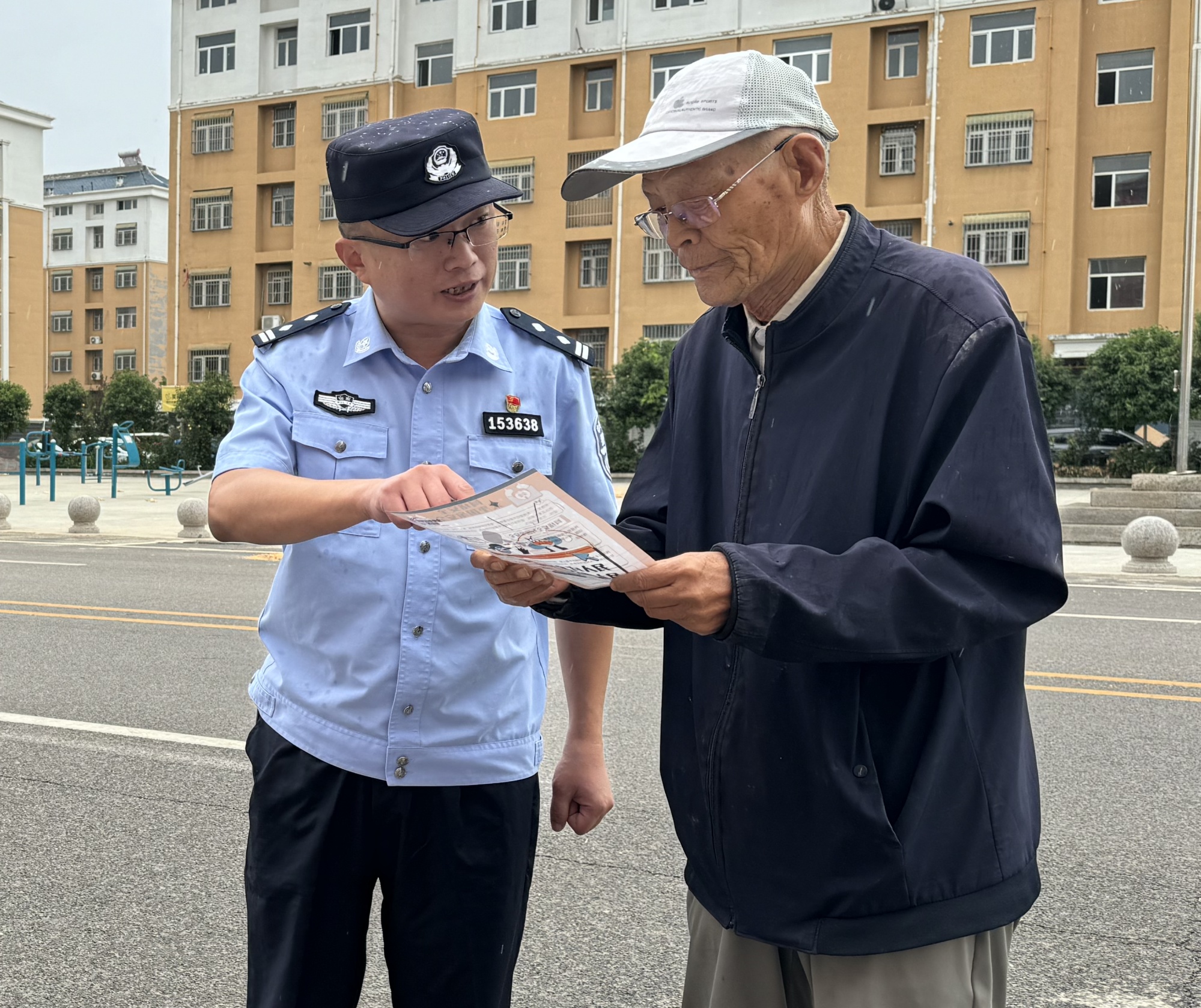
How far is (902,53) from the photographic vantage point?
35.8 m

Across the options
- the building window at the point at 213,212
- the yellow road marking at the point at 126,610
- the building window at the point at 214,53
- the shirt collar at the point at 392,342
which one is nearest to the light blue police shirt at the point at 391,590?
the shirt collar at the point at 392,342

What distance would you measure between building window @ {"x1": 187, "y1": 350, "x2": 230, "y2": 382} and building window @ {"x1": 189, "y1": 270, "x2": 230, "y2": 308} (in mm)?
1646

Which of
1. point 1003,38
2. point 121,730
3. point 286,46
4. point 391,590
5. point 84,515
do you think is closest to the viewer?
point 391,590

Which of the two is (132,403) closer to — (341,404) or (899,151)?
(899,151)

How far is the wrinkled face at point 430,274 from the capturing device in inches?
87.6

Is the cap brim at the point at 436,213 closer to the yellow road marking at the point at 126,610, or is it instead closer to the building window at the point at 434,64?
the yellow road marking at the point at 126,610

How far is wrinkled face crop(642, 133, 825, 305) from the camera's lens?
1865 mm

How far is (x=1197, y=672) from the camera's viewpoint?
7707 mm

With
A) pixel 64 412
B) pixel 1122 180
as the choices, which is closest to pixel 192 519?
pixel 1122 180

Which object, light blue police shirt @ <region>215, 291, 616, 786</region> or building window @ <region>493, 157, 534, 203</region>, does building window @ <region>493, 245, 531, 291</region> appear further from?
light blue police shirt @ <region>215, 291, 616, 786</region>

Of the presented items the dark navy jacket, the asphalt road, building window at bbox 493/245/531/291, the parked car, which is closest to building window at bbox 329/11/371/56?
building window at bbox 493/245/531/291

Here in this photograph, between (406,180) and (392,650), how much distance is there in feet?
2.65

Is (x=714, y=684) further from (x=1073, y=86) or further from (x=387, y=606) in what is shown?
(x=1073, y=86)

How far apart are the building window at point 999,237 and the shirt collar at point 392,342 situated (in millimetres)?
Result: 33962
